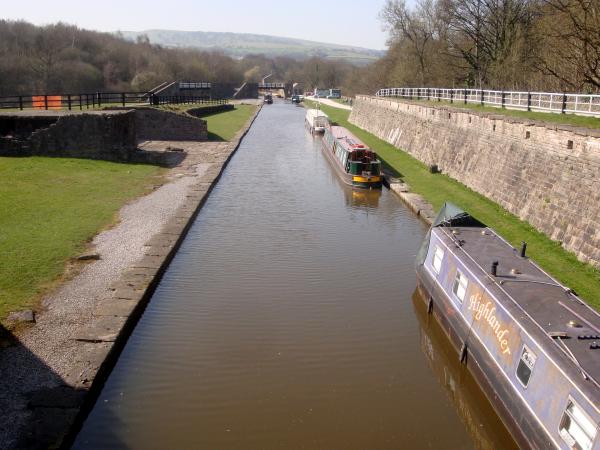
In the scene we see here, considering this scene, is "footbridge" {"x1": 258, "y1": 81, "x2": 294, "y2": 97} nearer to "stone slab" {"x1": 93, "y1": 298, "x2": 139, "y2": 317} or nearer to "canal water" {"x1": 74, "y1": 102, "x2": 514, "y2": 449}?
"canal water" {"x1": 74, "y1": 102, "x2": 514, "y2": 449}

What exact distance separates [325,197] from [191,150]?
1108 cm

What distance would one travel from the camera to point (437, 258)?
10.1 m

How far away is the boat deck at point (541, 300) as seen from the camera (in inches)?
241

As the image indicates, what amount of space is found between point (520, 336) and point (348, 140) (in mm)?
18930

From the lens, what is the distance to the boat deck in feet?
20.1

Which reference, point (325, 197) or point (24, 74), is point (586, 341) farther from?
point (24, 74)

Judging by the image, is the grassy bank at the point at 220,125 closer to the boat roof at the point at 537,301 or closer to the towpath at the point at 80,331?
the towpath at the point at 80,331

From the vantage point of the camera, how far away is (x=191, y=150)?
28156 mm

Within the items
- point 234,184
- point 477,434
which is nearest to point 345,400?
point 477,434

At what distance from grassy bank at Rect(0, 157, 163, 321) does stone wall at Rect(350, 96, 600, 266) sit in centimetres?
1029

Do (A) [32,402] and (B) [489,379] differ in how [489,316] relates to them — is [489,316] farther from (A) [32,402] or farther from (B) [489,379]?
(A) [32,402]

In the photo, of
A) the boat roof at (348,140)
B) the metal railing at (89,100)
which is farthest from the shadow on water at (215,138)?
the boat roof at (348,140)

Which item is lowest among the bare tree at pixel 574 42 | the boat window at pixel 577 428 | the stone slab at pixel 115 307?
the stone slab at pixel 115 307

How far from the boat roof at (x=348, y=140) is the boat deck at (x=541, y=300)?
12917 mm
